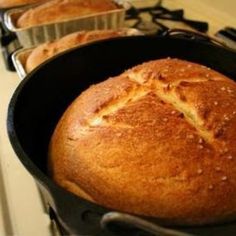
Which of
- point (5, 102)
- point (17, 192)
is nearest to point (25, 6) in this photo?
point (5, 102)

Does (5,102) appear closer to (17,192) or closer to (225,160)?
(17,192)

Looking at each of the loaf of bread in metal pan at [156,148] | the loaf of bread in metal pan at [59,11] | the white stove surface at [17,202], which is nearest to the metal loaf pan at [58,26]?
the loaf of bread in metal pan at [59,11]

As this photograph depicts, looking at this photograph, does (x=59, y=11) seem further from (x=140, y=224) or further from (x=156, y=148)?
(x=140, y=224)

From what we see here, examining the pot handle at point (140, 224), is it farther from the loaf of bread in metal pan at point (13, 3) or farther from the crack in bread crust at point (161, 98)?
the loaf of bread in metal pan at point (13, 3)

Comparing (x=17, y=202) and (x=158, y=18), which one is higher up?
(x=158, y=18)

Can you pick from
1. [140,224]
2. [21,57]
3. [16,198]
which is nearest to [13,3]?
[21,57]

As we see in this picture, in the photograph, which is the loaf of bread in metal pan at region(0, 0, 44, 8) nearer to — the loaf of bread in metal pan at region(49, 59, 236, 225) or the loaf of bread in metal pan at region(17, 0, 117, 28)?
the loaf of bread in metal pan at region(17, 0, 117, 28)
